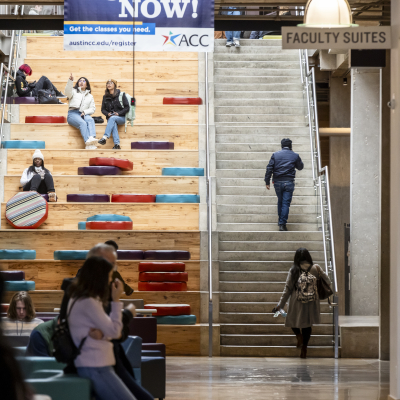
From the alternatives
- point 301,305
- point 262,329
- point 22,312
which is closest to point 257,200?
point 262,329

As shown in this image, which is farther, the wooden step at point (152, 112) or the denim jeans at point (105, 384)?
the wooden step at point (152, 112)

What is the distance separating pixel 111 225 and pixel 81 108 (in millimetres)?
3597

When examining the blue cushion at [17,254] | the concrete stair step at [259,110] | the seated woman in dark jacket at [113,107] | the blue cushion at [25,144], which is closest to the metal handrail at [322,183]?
the concrete stair step at [259,110]

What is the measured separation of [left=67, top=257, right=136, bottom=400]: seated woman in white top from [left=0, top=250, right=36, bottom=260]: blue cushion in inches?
297

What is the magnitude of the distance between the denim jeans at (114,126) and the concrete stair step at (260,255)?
380 cm

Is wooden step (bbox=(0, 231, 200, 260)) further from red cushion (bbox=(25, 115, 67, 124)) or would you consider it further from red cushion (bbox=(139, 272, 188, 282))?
red cushion (bbox=(25, 115, 67, 124))

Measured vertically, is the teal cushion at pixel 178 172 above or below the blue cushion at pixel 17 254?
above

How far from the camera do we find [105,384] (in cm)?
421

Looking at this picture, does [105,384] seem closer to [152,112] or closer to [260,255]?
[260,255]

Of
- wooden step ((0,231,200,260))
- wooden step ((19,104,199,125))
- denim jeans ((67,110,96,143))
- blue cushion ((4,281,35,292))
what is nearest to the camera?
blue cushion ((4,281,35,292))

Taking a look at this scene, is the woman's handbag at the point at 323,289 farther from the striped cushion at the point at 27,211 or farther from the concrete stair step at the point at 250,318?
the striped cushion at the point at 27,211

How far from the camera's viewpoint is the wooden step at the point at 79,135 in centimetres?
1495

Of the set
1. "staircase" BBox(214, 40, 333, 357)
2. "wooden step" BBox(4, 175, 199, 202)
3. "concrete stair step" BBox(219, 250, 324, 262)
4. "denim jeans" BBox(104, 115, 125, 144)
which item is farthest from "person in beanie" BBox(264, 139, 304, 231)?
"denim jeans" BBox(104, 115, 125, 144)

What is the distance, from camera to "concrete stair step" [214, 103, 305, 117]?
15469 millimetres
